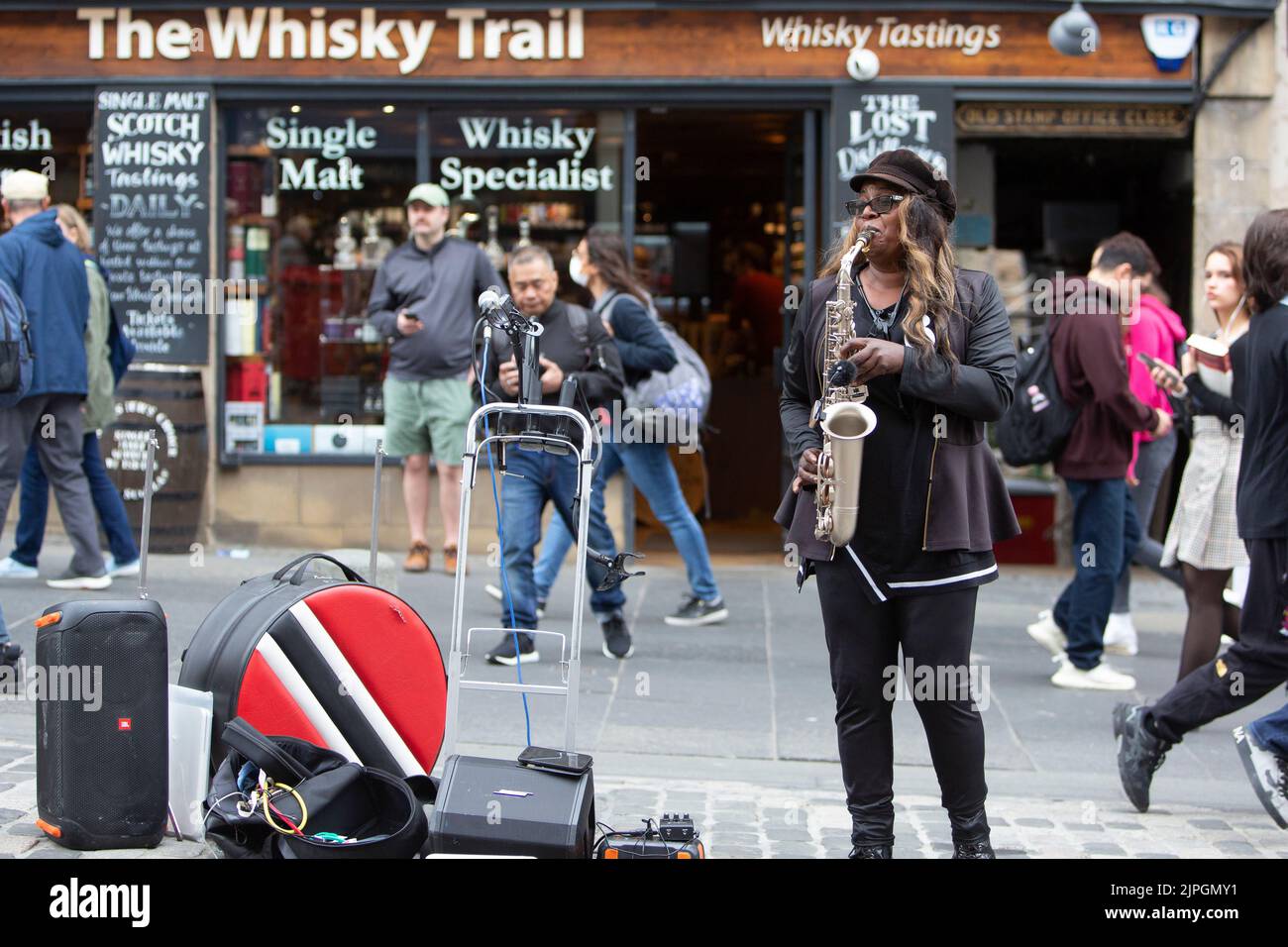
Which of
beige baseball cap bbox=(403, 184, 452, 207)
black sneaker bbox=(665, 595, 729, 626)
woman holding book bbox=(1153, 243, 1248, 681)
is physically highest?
beige baseball cap bbox=(403, 184, 452, 207)

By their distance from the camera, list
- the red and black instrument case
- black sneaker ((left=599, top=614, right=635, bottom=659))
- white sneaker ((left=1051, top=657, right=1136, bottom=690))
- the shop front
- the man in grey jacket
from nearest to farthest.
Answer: the red and black instrument case → white sneaker ((left=1051, top=657, right=1136, bottom=690)) → black sneaker ((left=599, top=614, right=635, bottom=659)) → the man in grey jacket → the shop front

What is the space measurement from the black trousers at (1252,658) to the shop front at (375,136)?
5068mm

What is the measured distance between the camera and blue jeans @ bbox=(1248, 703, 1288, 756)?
5012 millimetres

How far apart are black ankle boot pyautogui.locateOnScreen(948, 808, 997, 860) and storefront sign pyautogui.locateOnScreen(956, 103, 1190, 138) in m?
6.46

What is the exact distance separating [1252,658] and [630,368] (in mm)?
3365

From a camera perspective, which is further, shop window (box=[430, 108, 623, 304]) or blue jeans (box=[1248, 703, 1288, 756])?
shop window (box=[430, 108, 623, 304])

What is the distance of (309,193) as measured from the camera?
10.3 metres

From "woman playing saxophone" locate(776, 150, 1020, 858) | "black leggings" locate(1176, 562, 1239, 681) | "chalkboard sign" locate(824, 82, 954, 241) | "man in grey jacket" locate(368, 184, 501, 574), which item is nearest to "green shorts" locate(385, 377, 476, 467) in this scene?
"man in grey jacket" locate(368, 184, 501, 574)

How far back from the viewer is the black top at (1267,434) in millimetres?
5039

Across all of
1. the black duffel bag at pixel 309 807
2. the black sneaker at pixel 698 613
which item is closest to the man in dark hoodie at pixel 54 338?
the black sneaker at pixel 698 613

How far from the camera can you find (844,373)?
155 inches

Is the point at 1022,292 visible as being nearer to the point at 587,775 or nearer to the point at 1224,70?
the point at 1224,70

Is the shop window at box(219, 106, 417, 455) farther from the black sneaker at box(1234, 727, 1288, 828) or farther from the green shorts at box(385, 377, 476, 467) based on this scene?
the black sneaker at box(1234, 727, 1288, 828)
